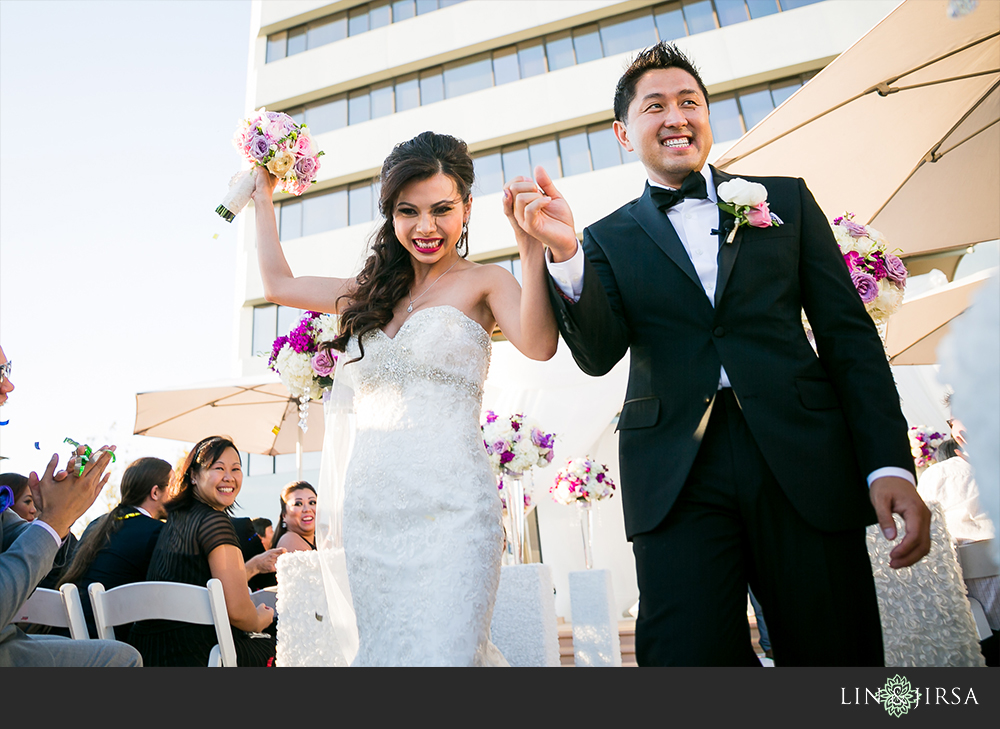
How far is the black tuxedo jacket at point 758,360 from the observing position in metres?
1.52

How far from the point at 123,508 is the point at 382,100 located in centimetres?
1474

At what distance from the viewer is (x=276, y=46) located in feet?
59.8

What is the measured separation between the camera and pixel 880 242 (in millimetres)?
3498

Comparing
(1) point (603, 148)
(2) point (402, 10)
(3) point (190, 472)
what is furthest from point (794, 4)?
(3) point (190, 472)

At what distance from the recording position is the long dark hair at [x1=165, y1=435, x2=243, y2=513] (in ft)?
12.1

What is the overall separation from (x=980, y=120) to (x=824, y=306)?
3728mm

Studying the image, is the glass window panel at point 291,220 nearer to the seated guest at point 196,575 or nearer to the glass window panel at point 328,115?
the glass window panel at point 328,115

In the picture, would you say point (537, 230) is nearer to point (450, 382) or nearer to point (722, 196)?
point (722, 196)

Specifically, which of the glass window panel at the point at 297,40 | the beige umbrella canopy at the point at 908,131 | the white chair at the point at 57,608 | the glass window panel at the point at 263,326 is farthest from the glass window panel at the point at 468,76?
the white chair at the point at 57,608

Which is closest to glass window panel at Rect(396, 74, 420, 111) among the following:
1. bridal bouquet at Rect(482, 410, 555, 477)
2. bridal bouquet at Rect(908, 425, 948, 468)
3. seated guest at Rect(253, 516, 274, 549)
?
seated guest at Rect(253, 516, 274, 549)

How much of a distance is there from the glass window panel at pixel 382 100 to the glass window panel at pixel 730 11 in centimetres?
752

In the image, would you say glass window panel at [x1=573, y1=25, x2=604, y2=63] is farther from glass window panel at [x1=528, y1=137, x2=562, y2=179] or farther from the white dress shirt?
the white dress shirt

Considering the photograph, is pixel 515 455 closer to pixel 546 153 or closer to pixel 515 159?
pixel 546 153
